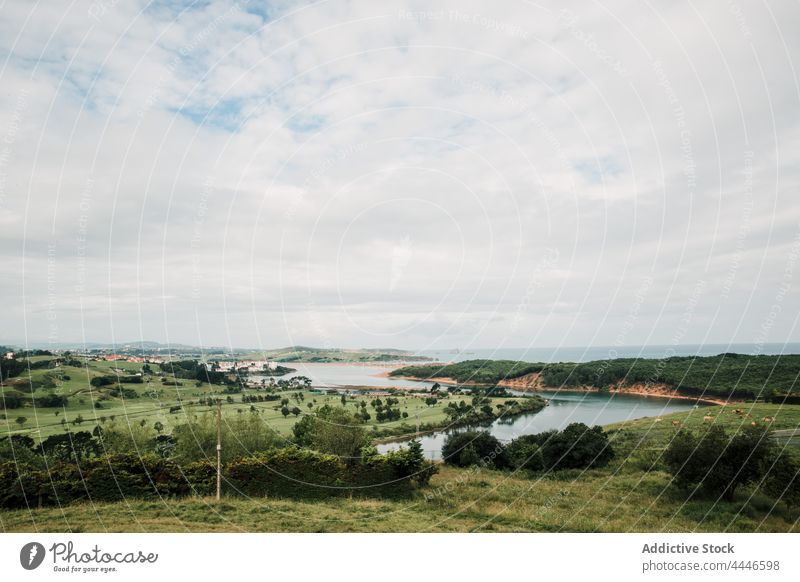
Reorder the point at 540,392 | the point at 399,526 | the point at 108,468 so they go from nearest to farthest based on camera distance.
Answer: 1. the point at 399,526
2. the point at 108,468
3. the point at 540,392

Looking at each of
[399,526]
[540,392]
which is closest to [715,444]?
[399,526]

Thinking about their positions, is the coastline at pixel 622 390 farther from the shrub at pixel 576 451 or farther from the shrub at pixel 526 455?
the shrub at pixel 576 451

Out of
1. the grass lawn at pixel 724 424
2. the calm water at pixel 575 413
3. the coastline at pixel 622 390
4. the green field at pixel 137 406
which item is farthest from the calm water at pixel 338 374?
the grass lawn at pixel 724 424

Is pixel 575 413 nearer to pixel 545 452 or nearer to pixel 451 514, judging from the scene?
pixel 545 452

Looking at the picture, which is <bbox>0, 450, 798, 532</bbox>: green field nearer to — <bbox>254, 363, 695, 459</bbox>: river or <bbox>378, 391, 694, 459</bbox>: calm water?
<bbox>254, 363, 695, 459</bbox>: river
